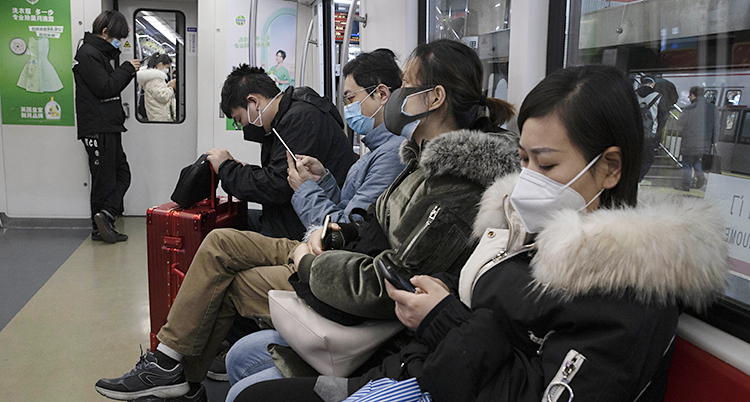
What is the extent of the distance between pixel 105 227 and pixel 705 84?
4.67 meters

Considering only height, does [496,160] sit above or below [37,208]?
above

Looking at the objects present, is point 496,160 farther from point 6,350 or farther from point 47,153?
point 47,153

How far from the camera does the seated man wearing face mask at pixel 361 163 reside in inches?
81.4

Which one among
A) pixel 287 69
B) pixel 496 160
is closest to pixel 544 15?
pixel 496 160

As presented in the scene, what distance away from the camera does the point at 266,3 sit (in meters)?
4.86

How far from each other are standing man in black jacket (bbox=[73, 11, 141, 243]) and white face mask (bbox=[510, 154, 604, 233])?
14.6 feet

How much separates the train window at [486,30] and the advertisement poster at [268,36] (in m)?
2.52

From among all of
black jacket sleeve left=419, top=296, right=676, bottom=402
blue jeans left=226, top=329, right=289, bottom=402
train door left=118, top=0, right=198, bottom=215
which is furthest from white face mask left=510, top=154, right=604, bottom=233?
train door left=118, top=0, right=198, bottom=215

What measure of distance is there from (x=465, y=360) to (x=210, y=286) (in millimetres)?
1260

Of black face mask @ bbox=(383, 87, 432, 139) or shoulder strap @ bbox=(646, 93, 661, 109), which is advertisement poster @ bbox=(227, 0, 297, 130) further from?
Answer: shoulder strap @ bbox=(646, 93, 661, 109)

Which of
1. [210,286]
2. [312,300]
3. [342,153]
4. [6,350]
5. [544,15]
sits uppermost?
[544,15]

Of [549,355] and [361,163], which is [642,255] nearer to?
[549,355]

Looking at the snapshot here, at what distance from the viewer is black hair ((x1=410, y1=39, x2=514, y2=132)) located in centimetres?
172

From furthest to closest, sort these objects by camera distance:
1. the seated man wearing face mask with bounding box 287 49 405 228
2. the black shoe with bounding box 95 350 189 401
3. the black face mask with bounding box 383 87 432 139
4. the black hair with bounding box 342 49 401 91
Answer: 1. the black hair with bounding box 342 49 401 91
2. the seated man wearing face mask with bounding box 287 49 405 228
3. the black shoe with bounding box 95 350 189 401
4. the black face mask with bounding box 383 87 432 139
